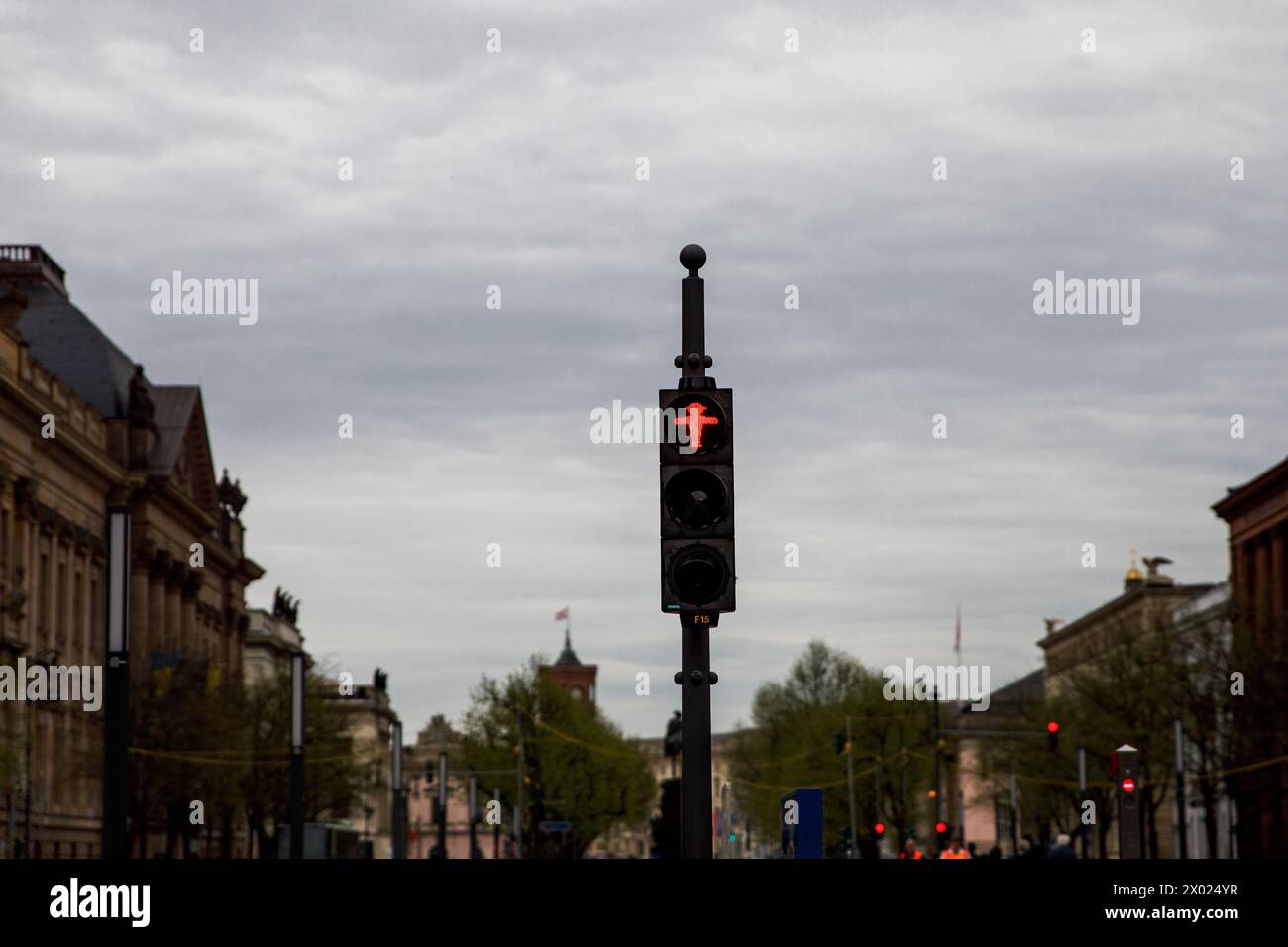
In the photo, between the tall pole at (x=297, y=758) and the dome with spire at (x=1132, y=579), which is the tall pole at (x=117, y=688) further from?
the dome with spire at (x=1132, y=579)

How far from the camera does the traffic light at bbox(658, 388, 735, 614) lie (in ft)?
55.6

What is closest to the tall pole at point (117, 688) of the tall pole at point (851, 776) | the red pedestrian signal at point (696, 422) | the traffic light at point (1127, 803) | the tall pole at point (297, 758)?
the red pedestrian signal at point (696, 422)

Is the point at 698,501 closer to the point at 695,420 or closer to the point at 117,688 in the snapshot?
the point at 695,420

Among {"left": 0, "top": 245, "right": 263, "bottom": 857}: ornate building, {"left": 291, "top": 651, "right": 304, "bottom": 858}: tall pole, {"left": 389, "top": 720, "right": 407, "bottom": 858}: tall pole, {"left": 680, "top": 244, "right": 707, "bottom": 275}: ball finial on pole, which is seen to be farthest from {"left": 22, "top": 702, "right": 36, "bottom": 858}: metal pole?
{"left": 680, "top": 244, "right": 707, "bottom": 275}: ball finial on pole

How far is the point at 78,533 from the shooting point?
306ft

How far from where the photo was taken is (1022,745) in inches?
4220

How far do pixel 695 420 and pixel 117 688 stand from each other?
1186 cm

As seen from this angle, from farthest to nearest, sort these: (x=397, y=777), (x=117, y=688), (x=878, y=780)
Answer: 1. (x=878, y=780)
2. (x=397, y=777)
3. (x=117, y=688)

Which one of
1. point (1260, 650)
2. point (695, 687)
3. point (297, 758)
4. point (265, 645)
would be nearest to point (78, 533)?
point (1260, 650)

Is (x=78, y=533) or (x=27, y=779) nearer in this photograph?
(x=27, y=779)

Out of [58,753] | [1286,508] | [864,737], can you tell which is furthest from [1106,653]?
[58,753]

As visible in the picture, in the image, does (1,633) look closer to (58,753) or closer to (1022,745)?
(58,753)

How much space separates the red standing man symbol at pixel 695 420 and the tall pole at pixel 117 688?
36.1ft

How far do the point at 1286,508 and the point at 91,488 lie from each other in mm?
59701
